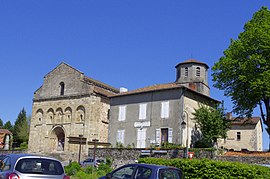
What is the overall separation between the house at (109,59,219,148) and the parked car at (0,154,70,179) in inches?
900

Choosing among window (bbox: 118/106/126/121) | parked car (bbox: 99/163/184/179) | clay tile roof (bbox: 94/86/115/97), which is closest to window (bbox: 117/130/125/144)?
window (bbox: 118/106/126/121)

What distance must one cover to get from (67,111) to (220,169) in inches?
1312

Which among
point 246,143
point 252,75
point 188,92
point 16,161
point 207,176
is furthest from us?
point 246,143

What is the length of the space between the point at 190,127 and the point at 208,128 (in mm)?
2257

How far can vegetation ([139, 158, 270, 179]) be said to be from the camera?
15.1 m

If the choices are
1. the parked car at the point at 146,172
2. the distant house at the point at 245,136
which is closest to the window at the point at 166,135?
the distant house at the point at 245,136

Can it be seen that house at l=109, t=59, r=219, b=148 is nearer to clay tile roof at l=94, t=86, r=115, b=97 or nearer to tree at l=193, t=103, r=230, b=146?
tree at l=193, t=103, r=230, b=146

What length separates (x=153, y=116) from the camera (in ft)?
112

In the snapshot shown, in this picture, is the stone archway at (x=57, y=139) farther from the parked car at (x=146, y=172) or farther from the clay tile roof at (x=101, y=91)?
the parked car at (x=146, y=172)

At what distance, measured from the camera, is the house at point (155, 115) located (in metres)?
32.5

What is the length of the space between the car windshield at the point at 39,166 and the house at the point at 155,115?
22.8 meters

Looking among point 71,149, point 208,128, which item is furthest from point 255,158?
point 71,149

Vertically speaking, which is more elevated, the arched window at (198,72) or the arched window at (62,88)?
the arched window at (198,72)

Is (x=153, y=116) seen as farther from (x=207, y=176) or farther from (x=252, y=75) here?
(x=207, y=176)
